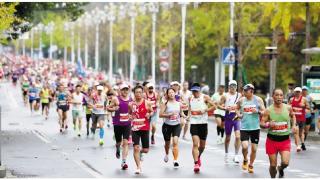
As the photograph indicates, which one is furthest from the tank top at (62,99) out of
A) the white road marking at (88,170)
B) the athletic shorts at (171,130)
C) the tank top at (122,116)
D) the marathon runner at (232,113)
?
the tank top at (122,116)

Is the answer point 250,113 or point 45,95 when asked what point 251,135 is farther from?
point 45,95

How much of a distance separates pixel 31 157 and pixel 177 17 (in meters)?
47.4

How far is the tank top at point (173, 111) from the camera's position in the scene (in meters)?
→ 19.9

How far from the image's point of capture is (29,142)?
27.6 metres

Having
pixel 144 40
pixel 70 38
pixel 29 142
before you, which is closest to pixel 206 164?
pixel 29 142

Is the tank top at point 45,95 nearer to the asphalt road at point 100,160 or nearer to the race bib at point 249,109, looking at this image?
the asphalt road at point 100,160

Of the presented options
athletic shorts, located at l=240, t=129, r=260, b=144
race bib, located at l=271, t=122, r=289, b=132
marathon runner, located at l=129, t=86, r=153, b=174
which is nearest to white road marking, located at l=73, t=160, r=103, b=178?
marathon runner, located at l=129, t=86, r=153, b=174

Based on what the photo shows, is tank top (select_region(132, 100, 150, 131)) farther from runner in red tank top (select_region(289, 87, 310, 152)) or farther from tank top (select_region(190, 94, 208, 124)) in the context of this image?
runner in red tank top (select_region(289, 87, 310, 152))

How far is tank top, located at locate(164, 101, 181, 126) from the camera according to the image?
65.2ft

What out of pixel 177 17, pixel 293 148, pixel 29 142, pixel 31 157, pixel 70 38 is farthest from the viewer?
pixel 70 38

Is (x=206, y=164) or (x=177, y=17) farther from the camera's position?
(x=177, y=17)

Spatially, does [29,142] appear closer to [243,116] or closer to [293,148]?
[293,148]

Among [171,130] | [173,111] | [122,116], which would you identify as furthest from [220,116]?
[122,116]

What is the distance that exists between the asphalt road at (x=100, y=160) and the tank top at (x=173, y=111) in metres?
0.89
